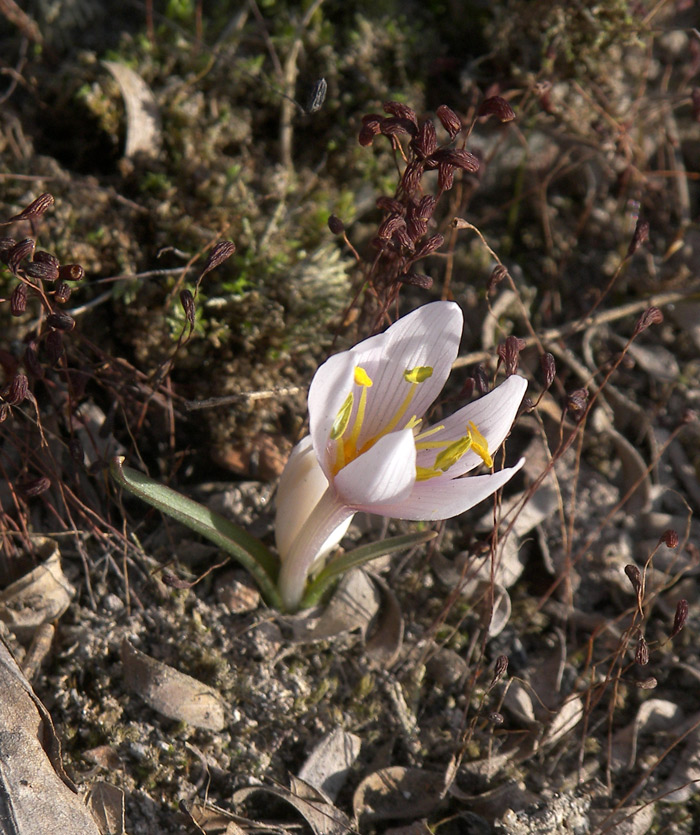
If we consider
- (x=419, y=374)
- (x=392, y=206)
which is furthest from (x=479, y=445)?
(x=392, y=206)

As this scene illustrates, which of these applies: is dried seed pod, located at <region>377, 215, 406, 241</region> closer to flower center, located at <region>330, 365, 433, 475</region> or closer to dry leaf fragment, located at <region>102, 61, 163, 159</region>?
flower center, located at <region>330, 365, 433, 475</region>

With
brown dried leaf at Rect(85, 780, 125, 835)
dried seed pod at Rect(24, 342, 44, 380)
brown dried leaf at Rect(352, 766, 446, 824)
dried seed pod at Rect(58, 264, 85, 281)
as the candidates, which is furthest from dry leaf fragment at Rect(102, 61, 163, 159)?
brown dried leaf at Rect(352, 766, 446, 824)

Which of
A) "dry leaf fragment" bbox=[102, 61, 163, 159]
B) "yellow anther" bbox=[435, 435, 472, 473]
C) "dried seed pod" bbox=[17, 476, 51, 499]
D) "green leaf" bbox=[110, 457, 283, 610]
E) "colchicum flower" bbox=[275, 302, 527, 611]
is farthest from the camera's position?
"dry leaf fragment" bbox=[102, 61, 163, 159]

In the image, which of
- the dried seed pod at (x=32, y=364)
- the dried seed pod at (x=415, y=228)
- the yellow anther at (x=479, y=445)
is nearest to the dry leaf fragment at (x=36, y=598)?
the dried seed pod at (x=32, y=364)

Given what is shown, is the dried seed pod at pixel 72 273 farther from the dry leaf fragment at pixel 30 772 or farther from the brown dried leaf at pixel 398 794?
the brown dried leaf at pixel 398 794

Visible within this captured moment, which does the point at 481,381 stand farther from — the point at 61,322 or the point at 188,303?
the point at 61,322

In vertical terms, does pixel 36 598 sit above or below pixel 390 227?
below
